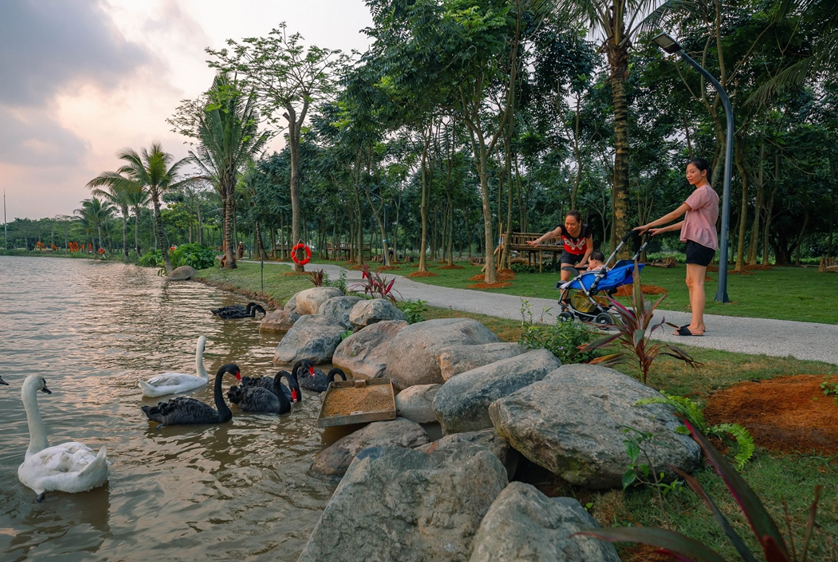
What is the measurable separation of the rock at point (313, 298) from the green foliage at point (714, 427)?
8472 mm

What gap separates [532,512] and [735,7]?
19.2 meters

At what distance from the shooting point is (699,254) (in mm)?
6047

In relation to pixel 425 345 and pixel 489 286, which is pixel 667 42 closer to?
pixel 489 286

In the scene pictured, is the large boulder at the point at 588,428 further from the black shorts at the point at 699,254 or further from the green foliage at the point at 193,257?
the green foliage at the point at 193,257

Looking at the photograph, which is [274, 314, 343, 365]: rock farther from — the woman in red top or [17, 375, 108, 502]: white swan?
[17, 375, 108, 502]: white swan

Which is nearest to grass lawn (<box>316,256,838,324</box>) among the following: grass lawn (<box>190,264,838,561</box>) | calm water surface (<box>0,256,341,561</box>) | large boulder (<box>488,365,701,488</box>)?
grass lawn (<box>190,264,838,561</box>)

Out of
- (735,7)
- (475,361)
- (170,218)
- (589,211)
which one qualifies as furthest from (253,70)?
(170,218)

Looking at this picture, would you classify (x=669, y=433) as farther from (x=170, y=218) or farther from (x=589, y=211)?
(x=170, y=218)

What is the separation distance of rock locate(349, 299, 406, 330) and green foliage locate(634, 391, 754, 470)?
18.1 ft

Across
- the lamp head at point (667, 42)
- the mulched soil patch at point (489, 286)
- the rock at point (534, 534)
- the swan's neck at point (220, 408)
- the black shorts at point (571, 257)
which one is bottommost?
the swan's neck at point (220, 408)

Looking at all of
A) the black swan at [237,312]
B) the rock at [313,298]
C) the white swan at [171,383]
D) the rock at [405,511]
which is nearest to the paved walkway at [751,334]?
the rock at [313,298]

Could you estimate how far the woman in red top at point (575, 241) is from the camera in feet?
26.2

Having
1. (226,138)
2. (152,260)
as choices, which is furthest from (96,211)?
(226,138)

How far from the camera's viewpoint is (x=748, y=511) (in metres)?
1.84
